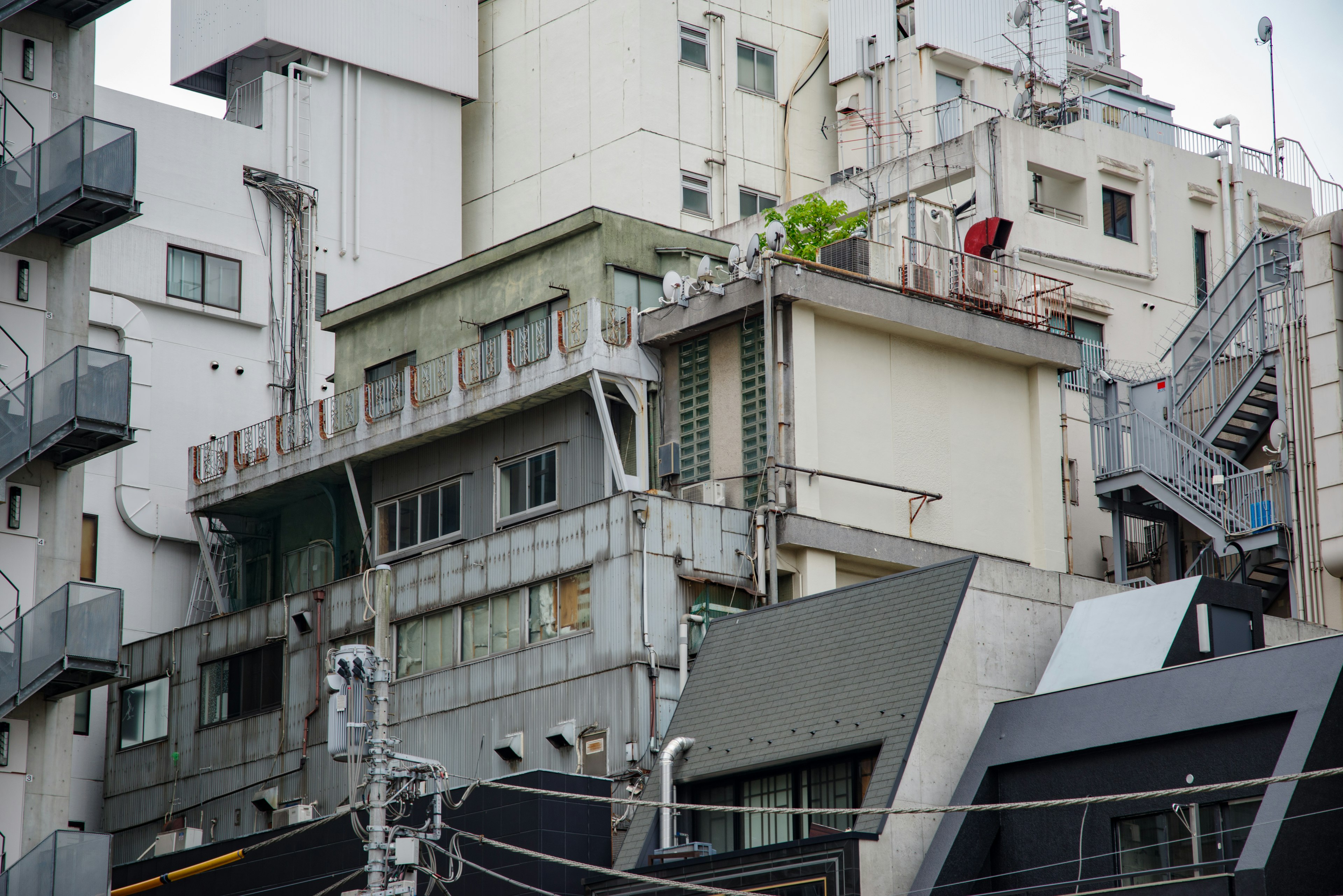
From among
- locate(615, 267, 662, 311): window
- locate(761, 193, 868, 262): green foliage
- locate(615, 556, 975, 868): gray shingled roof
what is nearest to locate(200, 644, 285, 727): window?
locate(615, 267, 662, 311): window

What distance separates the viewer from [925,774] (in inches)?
1255

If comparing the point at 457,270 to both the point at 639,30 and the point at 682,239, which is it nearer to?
the point at 682,239

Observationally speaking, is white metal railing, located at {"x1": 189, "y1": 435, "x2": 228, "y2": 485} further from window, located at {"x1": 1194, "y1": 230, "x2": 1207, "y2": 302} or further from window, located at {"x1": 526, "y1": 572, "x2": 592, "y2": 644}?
window, located at {"x1": 1194, "y1": 230, "x2": 1207, "y2": 302}

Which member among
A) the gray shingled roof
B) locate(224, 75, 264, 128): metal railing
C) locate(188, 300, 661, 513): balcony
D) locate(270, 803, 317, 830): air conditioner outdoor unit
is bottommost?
locate(270, 803, 317, 830): air conditioner outdoor unit

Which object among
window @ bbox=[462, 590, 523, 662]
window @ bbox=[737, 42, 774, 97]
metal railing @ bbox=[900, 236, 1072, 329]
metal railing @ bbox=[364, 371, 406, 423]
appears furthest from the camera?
window @ bbox=[737, 42, 774, 97]

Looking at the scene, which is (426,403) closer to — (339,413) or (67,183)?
(339,413)

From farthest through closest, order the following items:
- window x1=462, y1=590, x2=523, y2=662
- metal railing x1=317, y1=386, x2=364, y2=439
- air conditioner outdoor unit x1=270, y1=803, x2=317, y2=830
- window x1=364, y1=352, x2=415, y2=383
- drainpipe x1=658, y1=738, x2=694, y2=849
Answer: window x1=364, y1=352, x2=415, y2=383, metal railing x1=317, y1=386, x2=364, y2=439, air conditioner outdoor unit x1=270, y1=803, x2=317, y2=830, window x1=462, y1=590, x2=523, y2=662, drainpipe x1=658, y1=738, x2=694, y2=849

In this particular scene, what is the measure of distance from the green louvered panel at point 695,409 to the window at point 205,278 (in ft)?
64.5

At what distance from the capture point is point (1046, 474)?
4491 cm

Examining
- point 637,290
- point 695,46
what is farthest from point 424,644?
point 695,46

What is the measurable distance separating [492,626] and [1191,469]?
15.5m

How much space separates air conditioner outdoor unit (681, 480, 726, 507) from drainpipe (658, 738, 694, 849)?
21.3ft

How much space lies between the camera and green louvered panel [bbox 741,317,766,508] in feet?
135

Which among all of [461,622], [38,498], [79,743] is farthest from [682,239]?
[79,743]
